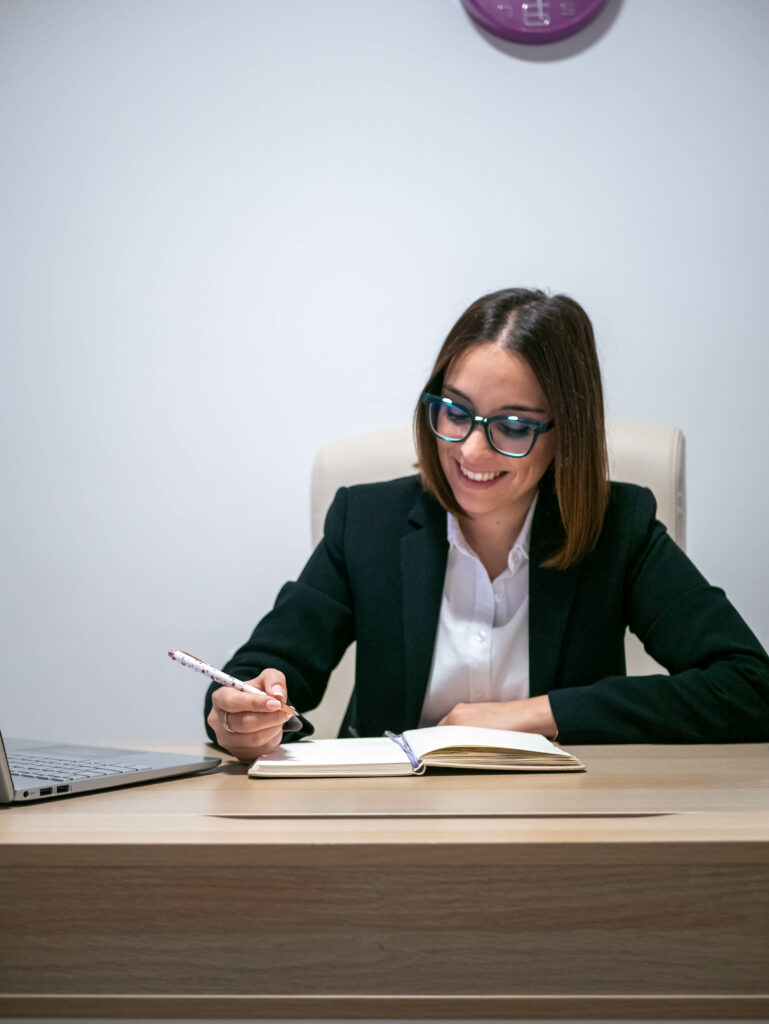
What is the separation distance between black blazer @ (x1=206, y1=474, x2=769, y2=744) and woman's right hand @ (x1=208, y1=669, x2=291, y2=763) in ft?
0.91

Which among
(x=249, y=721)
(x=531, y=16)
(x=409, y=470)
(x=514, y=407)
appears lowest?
(x=249, y=721)

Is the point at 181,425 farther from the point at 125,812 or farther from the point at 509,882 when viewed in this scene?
the point at 509,882

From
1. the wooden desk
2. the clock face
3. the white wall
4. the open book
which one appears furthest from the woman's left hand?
the clock face

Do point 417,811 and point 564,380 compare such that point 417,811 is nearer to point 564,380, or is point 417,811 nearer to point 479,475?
point 479,475

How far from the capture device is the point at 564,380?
149 centimetres

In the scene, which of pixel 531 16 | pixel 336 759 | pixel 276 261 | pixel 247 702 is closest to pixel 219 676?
pixel 247 702

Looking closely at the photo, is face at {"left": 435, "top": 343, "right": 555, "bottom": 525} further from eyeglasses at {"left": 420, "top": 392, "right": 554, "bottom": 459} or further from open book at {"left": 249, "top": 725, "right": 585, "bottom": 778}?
open book at {"left": 249, "top": 725, "right": 585, "bottom": 778}

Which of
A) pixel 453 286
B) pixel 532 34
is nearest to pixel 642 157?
pixel 532 34

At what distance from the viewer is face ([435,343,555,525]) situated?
1453 millimetres

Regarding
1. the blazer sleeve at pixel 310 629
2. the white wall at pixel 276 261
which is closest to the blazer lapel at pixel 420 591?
the blazer sleeve at pixel 310 629

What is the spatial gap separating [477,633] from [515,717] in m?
0.30

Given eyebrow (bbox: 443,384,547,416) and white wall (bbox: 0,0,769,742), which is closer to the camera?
eyebrow (bbox: 443,384,547,416)

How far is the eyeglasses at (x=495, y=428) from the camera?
1442 mm

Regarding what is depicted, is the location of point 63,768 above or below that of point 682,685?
above
